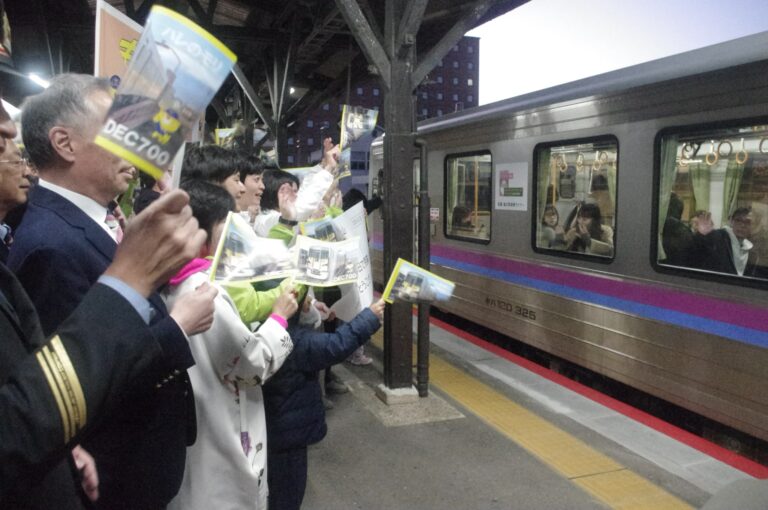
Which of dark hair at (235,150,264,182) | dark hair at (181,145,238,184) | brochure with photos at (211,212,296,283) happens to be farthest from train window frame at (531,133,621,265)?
brochure with photos at (211,212,296,283)

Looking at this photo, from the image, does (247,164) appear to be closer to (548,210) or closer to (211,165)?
(211,165)

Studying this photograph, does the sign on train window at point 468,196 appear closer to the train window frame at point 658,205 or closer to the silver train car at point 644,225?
the silver train car at point 644,225

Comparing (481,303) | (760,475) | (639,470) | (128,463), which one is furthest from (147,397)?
(481,303)

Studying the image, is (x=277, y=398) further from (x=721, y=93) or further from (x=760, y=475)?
(x=721, y=93)

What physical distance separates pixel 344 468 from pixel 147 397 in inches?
92.3

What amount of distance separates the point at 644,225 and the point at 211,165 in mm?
3406

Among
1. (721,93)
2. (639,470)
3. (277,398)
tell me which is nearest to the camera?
(277,398)

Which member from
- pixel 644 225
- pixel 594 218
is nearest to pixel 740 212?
pixel 644 225

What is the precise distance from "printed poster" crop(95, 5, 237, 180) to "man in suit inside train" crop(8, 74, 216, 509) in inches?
22.5

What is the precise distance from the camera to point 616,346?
193 inches

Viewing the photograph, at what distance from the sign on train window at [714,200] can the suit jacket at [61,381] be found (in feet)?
13.1

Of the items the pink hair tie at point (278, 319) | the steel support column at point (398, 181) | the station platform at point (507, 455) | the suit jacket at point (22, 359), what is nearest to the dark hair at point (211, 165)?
the pink hair tie at point (278, 319)

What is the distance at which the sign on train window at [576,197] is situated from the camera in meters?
5.02

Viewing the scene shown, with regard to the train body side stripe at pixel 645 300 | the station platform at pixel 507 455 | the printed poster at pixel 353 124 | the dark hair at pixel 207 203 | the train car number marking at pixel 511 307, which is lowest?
the station platform at pixel 507 455
